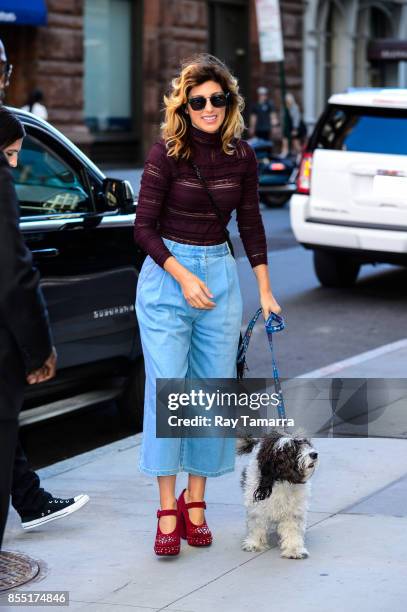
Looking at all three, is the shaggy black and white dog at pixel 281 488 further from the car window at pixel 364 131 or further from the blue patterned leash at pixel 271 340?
the car window at pixel 364 131

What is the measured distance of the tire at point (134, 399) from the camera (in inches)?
289

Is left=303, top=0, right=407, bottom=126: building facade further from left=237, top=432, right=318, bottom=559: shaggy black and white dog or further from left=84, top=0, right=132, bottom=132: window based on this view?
left=237, top=432, right=318, bottom=559: shaggy black and white dog

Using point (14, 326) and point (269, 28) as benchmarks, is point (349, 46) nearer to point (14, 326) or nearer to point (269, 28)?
point (269, 28)

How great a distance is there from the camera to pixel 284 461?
194 inches

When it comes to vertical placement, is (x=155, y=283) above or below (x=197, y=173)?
below

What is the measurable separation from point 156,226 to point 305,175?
740cm

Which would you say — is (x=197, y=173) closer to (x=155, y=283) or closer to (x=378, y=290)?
(x=155, y=283)

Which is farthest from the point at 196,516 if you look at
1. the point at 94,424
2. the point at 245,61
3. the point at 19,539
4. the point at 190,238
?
the point at 245,61

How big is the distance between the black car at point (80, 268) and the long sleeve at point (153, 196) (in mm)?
1449

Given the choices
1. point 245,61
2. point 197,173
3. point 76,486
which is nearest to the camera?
point 197,173

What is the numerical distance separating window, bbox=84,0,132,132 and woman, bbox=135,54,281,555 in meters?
23.0

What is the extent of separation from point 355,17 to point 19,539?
110 ft

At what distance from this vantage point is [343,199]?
473 inches

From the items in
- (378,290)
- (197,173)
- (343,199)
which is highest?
(197,173)
